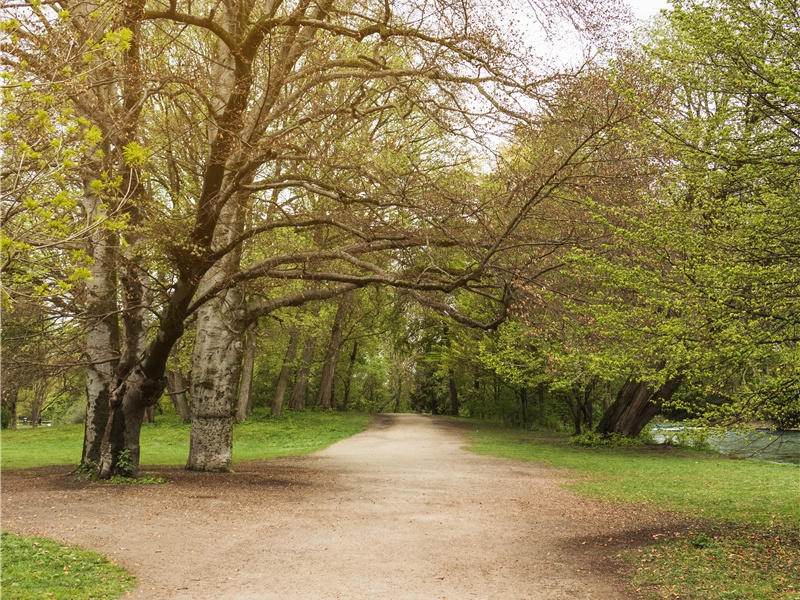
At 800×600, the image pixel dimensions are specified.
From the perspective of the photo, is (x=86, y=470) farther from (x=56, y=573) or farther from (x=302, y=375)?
(x=302, y=375)

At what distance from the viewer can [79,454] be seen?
71.3 ft

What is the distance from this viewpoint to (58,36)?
259 inches

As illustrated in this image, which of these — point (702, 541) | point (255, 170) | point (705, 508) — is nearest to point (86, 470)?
point (255, 170)

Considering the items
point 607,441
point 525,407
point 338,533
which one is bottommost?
point 338,533

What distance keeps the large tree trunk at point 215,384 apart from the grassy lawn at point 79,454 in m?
3.57

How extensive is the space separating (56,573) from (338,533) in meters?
3.63

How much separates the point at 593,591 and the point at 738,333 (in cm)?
345

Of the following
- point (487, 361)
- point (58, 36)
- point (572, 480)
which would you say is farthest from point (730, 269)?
point (487, 361)

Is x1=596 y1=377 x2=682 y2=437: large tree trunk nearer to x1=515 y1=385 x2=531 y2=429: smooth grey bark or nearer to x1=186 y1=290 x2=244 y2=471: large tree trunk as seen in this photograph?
x1=515 y1=385 x2=531 y2=429: smooth grey bark

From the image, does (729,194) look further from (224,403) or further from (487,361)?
(487,361)

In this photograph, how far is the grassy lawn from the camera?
6.00 m

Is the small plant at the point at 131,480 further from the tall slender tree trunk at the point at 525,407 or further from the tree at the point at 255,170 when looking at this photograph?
the tall slender tree trunk at the point at 525,407

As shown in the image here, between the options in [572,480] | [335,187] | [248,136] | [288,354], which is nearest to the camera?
[248,136]

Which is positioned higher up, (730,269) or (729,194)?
(729,194)
